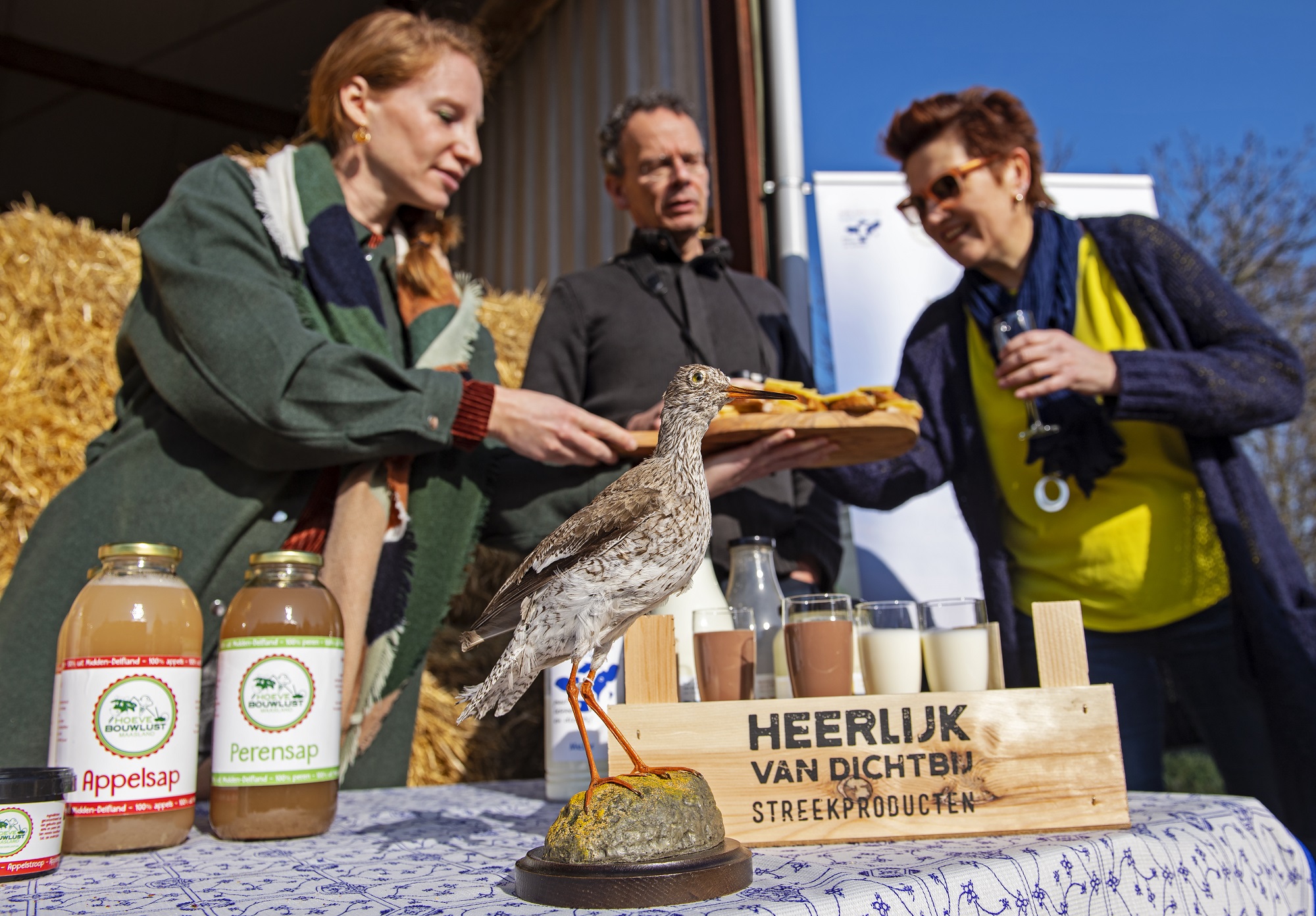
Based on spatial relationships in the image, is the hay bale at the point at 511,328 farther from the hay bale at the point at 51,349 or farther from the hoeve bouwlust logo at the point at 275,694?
the hoeve bouwlust logo at the point at 275,694

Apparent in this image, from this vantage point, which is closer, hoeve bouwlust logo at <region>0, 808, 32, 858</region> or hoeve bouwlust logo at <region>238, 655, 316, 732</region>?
hoeve bouwlust logo at <region>0, 808, 32, 858</region>

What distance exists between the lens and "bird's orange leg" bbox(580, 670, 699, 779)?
0.95 m

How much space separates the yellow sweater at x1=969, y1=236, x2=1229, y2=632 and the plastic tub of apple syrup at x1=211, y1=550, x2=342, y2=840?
1.67 metres

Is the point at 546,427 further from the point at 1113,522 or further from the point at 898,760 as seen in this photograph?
the point at 1113,522

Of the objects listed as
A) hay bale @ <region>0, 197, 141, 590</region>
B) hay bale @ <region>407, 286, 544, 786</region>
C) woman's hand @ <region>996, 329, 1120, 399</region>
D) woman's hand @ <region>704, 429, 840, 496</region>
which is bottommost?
hay bale @ <region>407, 286, 544, 786</region>

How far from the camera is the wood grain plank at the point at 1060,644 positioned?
116 centimetres

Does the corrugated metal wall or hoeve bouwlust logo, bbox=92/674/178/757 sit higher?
the corrugated metal wall

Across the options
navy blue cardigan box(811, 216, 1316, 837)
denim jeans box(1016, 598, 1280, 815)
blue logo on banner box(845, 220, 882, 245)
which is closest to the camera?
navy blue cardigan box(811, 216, 1316, 837)

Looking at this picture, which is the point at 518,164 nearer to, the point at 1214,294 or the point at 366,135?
the point at 366,135

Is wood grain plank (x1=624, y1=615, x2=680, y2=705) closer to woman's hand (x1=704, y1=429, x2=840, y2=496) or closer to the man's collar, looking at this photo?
woman's hand (x1=704, y1=429, x2=840, y2=496)

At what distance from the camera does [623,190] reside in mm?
2559

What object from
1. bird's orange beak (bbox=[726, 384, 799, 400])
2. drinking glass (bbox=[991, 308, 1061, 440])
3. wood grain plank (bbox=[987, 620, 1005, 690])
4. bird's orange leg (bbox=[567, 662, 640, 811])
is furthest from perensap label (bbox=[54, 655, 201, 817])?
drinking glass (bbox=[991, 308, 1061, 440])

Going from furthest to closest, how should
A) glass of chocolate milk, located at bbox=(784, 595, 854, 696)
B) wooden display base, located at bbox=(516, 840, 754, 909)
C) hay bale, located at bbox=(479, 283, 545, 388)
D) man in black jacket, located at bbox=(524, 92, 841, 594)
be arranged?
hay bale, located at bbox=(479, 283, 545, 388) → man in black jacket, located at bbox=(524, 92, 841, 594) → glass of chocolate milk, located at bbox=(784, 595, 854, 696) → wooden display base, located at bbox=(516, 840, 754, 909)

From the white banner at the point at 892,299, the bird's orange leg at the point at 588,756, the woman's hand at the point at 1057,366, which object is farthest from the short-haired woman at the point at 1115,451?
the bird's orange leg at the point at 588,756
